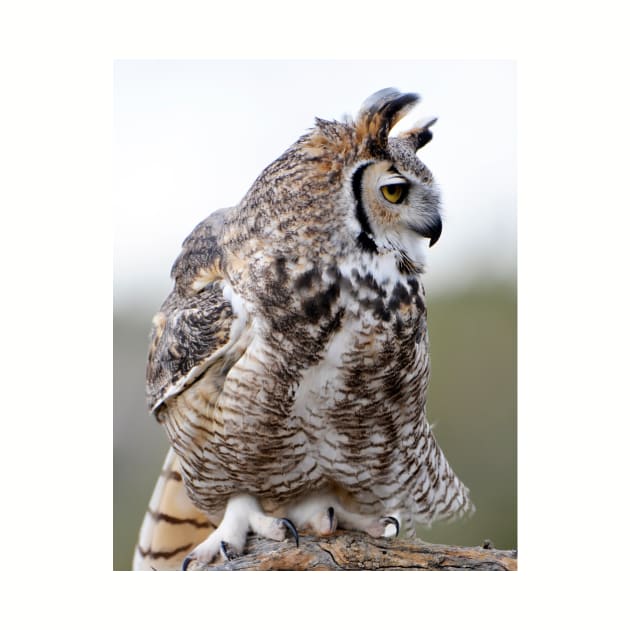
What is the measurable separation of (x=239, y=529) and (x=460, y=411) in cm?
102

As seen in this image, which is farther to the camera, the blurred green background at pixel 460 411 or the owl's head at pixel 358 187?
the blurred green background at pixel 460 411

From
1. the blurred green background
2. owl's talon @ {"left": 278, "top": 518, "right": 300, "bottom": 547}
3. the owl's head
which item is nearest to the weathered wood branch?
owl's talon @ {"left": 278, "top": 518, "right": 300, "bottom": 547}

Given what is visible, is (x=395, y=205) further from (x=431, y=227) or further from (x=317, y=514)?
(x=317, y=514)

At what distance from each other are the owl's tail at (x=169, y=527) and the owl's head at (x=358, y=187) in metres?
1.05

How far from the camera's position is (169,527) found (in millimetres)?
2455

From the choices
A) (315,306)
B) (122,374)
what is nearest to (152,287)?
(122,374)

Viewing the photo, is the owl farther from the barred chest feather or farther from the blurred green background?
the blurred green background

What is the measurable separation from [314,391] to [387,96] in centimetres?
82

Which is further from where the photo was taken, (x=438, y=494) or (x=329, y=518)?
(x=438, y=494)

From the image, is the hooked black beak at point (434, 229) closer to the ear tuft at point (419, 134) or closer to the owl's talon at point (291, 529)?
the ear tuft at point (419, 134)

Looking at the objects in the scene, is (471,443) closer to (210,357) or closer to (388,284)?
(388,284)

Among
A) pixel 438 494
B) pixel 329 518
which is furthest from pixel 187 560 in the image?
pixel 438 494

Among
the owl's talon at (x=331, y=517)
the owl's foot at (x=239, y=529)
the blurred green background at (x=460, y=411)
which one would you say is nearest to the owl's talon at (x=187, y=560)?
the owl's foot at (x=239, y=529)

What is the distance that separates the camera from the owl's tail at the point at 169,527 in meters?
2.45
